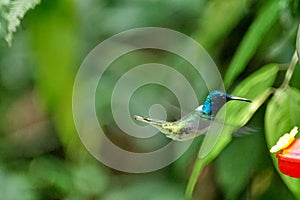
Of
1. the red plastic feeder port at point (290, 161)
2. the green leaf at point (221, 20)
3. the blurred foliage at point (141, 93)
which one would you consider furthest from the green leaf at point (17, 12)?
the red plastic feeder port at point (290, 161)

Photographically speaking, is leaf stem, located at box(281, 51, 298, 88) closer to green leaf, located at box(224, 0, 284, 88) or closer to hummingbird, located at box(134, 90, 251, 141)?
green leaf, located at box(224, 0, 284, 88)

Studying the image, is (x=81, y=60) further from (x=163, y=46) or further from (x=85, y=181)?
(x=85, y=181)

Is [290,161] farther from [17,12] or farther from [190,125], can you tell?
[17,12]

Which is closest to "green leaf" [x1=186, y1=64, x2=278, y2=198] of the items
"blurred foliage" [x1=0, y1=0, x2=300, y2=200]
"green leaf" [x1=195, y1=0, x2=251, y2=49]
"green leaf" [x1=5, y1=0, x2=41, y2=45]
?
"blurred foliage" [x1=0, y1=0, x2=300, y2=200]

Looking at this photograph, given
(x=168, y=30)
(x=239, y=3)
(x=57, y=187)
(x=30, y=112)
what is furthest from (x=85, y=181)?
(x=239, y=3)

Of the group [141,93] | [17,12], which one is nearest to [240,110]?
[17,12]

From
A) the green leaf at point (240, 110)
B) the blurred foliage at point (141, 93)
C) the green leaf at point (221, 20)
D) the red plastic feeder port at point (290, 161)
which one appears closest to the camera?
the red plastic feeder port at point (290, 161)

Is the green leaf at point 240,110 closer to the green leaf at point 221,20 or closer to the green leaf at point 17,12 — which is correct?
the green leaf at point 221,20

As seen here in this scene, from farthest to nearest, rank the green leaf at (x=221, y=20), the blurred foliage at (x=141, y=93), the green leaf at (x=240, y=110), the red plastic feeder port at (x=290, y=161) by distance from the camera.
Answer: the green leaf at (x=221, y=20) → the blurred foliage at (x=141, y=93) → the green leaf at (x=240, y=110) → the red plastic feeder port at (x=290, y=161)
